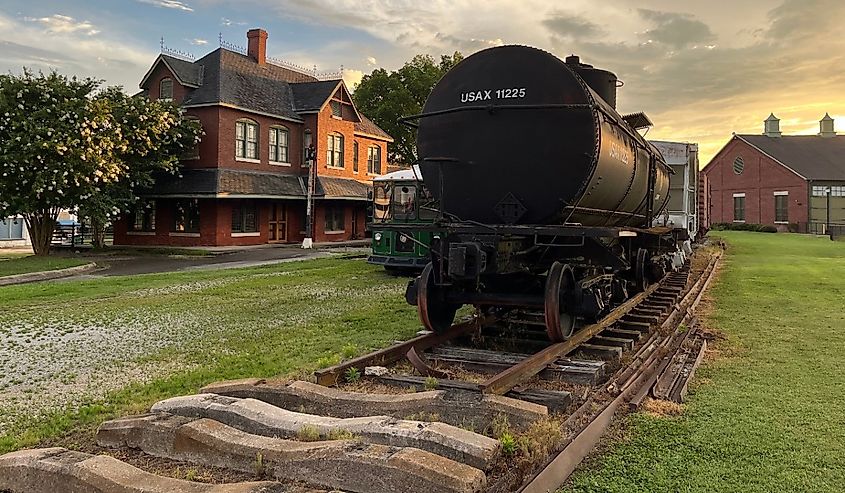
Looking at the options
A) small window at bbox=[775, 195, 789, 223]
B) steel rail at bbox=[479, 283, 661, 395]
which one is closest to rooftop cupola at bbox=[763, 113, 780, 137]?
small window at bbox=[775, 195, 789, 223]

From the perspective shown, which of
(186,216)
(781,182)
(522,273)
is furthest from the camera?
(781,182)

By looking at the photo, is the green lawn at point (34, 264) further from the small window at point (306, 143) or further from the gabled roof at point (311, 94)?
the gabled roof at point (311, 94)

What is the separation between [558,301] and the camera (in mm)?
6773

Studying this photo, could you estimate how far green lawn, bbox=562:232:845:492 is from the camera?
396 centimetres

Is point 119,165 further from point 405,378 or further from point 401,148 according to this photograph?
point 401,148

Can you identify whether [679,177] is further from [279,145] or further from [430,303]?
[279,145]

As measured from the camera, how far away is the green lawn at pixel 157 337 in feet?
19.0

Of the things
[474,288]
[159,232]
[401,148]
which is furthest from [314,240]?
[474,288]

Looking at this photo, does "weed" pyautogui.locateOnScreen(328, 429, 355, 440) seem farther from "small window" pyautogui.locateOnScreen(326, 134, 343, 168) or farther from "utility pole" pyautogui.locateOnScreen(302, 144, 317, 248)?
"small window" pyautogui.locateOnScreen(326, 134, 343, 168)

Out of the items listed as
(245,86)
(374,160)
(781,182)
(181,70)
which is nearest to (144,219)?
(181,70)

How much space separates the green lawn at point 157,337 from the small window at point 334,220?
59.3ft

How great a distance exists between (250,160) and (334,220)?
6119mm

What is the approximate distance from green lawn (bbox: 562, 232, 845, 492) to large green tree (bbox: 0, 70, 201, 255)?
21507 millimetres

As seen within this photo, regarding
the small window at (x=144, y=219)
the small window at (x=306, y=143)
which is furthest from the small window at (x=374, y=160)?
the small window at (x=144, y=219)
